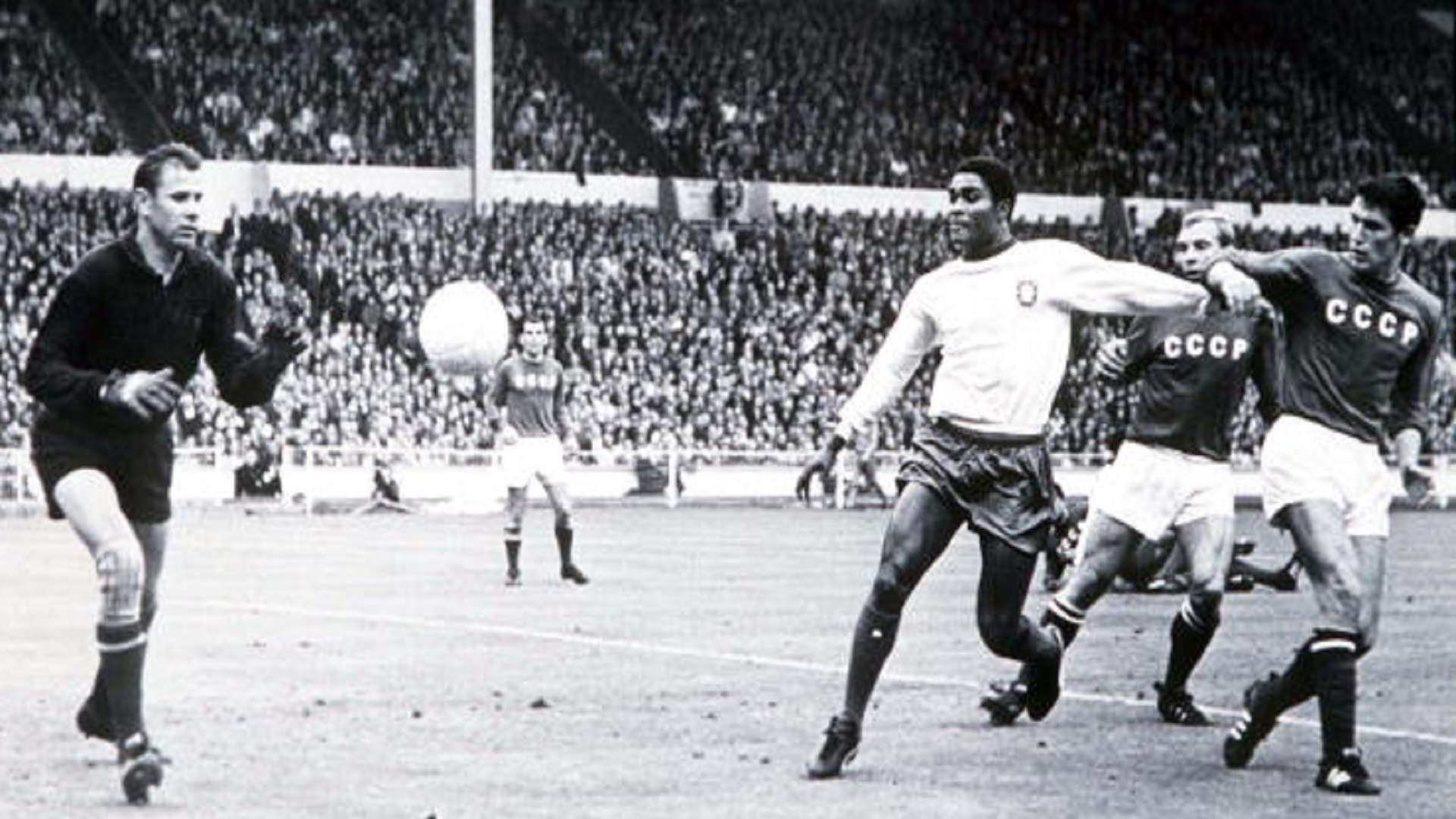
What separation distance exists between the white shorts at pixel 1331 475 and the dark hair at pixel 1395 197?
88cm

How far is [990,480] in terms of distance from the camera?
10.4m

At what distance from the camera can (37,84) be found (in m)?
45.5

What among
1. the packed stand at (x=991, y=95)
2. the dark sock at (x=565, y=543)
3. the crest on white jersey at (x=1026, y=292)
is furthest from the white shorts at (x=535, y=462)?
the packed stand at (x=991, y=95)

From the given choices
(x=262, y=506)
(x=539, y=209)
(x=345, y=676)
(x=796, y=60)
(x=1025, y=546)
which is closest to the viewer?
(x=1025, y=546)

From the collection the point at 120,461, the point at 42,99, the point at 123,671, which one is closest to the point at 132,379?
Result: the point at 120,461

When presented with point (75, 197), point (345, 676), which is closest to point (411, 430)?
point (75, 197)

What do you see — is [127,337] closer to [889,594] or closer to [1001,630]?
[889,594]

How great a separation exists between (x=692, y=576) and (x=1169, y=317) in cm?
1171

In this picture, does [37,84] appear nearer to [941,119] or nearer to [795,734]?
[941,119]

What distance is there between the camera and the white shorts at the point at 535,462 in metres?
23.5

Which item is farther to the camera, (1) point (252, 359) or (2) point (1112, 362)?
(2) point (1112, 362)

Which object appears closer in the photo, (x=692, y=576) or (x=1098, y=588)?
(x=1098, y=588)

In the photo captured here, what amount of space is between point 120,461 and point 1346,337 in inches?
192

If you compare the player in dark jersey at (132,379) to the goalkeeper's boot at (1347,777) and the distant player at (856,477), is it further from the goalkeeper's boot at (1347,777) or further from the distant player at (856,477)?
the distant player at (856,477)
